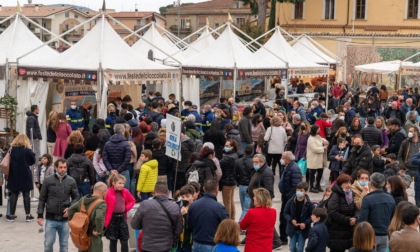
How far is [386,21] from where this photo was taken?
5175 cm

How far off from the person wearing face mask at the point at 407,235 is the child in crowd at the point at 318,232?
5.26 feet

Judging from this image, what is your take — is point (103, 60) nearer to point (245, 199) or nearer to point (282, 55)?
point (245, 199)

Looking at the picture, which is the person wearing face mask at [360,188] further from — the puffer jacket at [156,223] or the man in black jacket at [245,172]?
the puffer jacket at [156,223]

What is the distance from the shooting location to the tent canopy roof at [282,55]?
2711 cm

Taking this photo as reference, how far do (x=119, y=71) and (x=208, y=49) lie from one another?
5.46 meters

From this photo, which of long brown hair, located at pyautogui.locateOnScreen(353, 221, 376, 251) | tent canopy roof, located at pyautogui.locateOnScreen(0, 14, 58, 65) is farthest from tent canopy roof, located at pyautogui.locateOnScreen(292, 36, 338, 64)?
long brown hair, located at pyautogui.locateOnScreen(353, 221, 376, 251)

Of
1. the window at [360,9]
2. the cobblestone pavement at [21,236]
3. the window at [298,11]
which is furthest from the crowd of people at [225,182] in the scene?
the window at [298,11]

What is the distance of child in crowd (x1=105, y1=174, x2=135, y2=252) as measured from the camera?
10938 mm

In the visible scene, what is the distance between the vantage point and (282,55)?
28484 mm

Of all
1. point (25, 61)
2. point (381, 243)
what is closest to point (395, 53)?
point (25, 61)

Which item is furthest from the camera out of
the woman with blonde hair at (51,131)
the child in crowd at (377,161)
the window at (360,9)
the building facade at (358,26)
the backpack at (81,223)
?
the window at (360,9)

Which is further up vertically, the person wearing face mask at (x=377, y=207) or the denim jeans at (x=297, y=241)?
the person wearing face mask at (x=377, y=207)

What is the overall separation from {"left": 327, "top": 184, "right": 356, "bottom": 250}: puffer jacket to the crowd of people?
13 millimetres

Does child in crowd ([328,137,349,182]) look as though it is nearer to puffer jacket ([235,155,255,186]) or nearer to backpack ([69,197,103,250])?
puffer jacket ([235,155,255,186])
